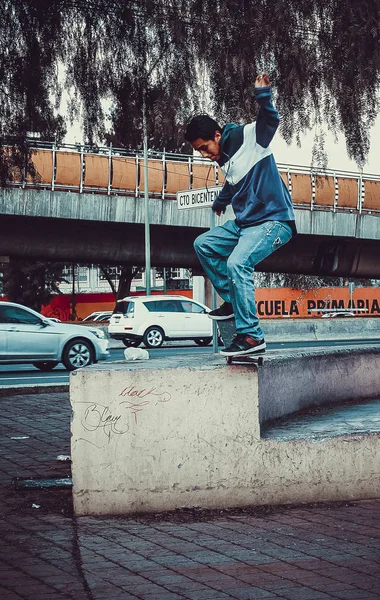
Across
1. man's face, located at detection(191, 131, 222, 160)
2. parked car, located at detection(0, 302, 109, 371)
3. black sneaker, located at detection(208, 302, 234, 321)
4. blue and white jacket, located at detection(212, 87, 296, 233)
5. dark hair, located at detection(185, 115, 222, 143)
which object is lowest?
parked car, located at detection(0, 302, 109, 371)

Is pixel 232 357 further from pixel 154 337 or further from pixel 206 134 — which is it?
pixel 154 337

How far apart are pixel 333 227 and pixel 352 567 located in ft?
→ 73.2

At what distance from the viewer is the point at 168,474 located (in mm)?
5637

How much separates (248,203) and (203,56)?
1540 mm

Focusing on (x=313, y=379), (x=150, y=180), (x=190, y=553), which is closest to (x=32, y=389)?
(x=313, y=379)

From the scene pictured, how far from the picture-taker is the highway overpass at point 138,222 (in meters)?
24.1

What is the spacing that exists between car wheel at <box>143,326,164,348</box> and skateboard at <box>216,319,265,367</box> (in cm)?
2525

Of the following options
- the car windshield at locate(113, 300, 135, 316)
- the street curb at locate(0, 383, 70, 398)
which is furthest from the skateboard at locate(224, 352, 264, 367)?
the car windshield at locate(113, 300, 135, 316)

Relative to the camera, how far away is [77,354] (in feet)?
68.5

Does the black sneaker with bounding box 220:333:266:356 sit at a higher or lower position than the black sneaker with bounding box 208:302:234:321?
lower

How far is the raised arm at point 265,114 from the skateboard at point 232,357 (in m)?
1.23

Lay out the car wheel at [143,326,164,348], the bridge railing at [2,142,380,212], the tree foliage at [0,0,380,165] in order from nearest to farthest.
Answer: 1. the tree foliage at [0,0,380,165]
2. the bridge railing at [2,142,380,212]
3. the car wheel at [143,326,164,348]

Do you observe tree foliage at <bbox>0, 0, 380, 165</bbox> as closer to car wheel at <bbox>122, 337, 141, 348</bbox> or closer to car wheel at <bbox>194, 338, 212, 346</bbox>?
car wheel at <bbox>122, 337, 141, 348</bbox>

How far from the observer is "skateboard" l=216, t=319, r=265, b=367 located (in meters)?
5.65
